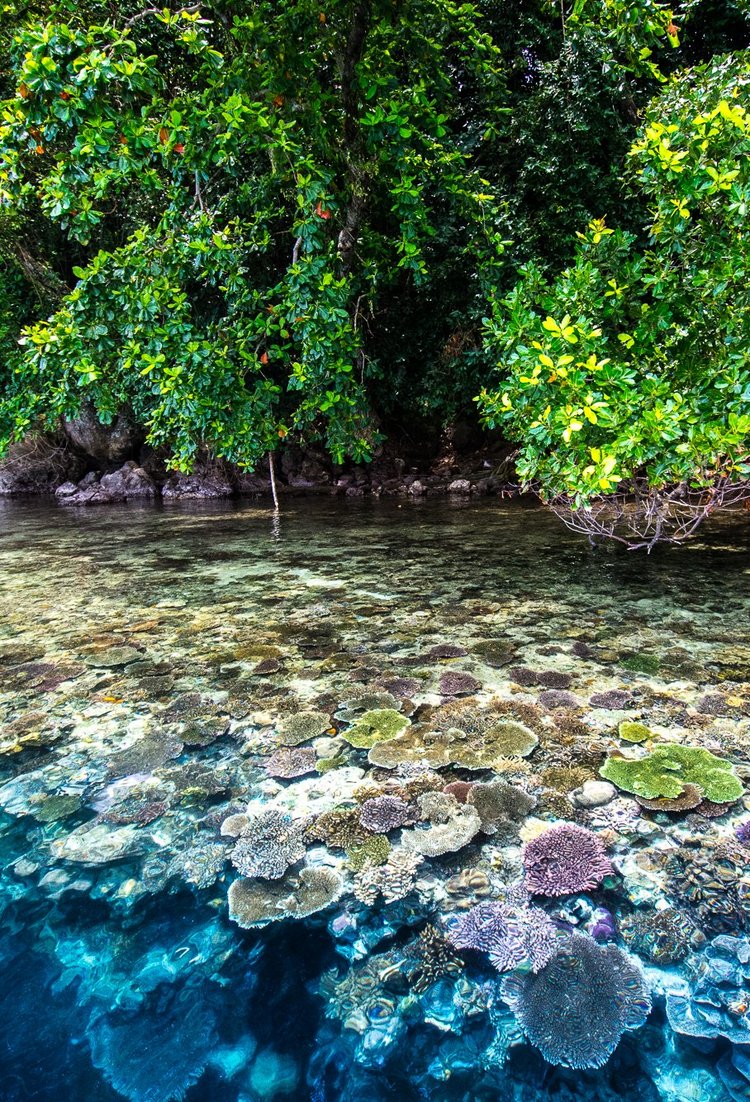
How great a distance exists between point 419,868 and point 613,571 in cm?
481

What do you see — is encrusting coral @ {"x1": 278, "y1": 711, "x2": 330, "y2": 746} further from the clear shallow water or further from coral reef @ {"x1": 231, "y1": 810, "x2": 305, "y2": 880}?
coral reef @ {"x1": 231, "y1": 810, "x2": 305, "y2": 880}

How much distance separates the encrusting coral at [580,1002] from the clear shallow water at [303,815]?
35 mm

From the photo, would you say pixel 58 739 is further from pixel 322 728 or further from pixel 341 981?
pixel 341 981

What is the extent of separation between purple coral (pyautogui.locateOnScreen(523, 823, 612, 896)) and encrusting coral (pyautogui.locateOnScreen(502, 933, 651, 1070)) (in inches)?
9.3

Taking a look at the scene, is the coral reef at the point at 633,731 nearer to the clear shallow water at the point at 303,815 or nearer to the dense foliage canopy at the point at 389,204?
the clear shallow water at the point at 303,815

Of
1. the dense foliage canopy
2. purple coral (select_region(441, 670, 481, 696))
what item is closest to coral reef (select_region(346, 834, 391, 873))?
purple coral (select_region(441, 670, 481, 696))

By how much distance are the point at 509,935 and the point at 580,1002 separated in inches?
10.8

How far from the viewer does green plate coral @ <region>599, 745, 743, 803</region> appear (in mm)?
2467

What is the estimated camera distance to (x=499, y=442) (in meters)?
16.6

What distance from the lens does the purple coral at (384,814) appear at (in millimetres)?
2393

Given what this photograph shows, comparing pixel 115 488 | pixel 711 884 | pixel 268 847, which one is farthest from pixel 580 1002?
pixel 115 488

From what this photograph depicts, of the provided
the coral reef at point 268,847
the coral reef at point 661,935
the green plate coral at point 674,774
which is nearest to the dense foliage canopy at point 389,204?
the green plate coral at point 674,774

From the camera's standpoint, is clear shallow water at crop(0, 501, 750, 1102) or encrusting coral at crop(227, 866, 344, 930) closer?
clear shallow water at crop(0, 501, 750, 1102)

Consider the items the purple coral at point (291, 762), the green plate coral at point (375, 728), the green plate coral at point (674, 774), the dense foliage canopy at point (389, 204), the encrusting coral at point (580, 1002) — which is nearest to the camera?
the encrusting coral at point (580, 1002)
